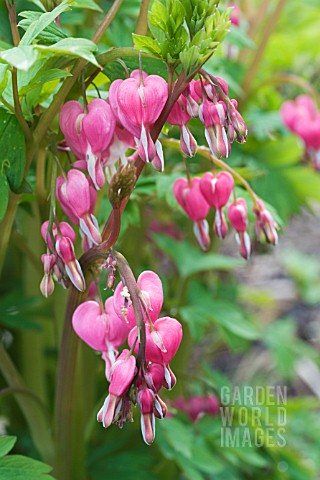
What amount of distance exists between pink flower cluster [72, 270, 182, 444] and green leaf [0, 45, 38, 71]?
9.2 inches

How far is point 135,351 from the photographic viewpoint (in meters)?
0.69

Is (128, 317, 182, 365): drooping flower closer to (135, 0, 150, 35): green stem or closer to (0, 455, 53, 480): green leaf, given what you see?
(0, 455, 53, 480): green leaf

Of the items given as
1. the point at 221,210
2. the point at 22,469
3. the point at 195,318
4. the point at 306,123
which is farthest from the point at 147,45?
the point at 306,123

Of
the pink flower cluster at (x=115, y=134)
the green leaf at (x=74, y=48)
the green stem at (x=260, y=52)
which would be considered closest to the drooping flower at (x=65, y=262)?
the pink flower cluster at (x=115, y=134)

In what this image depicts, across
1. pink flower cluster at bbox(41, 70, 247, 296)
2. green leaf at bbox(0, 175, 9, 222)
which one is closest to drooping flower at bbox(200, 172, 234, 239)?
Answer: pink flower cluster at bbox(41, 70, 247, 296)

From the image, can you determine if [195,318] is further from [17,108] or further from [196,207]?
[17,108]

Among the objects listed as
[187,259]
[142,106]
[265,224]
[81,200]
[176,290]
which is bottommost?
[176,290]

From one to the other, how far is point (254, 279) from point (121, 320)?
2.63 metres

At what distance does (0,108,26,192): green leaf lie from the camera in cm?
82

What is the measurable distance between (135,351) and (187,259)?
101 cm

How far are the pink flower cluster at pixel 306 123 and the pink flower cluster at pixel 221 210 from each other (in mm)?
750

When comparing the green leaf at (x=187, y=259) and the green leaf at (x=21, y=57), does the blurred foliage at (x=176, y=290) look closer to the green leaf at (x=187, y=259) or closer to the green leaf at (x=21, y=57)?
the green leaf at (x=187, y=259)

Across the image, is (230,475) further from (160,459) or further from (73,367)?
(73,367)

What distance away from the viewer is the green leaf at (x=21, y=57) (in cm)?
61
